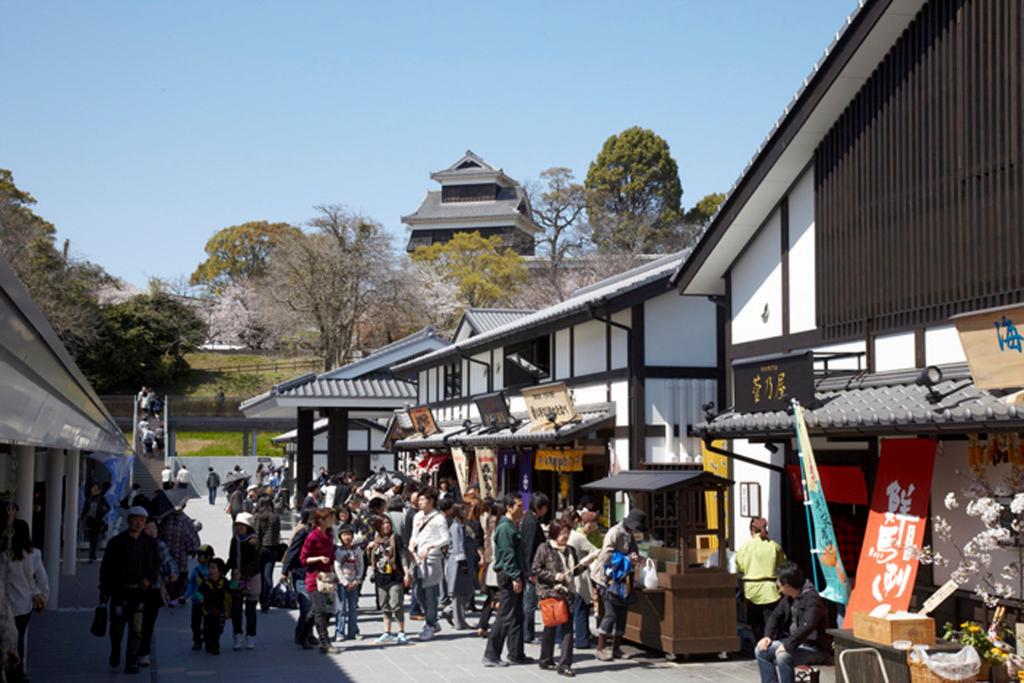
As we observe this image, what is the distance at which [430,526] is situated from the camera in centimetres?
1518

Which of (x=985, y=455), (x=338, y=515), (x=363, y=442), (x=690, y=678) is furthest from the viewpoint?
(x=363, y=442)

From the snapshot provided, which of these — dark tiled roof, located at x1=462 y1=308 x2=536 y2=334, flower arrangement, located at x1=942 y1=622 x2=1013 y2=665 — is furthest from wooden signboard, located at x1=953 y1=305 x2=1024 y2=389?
dark tiled roof, located at x1=462 y1=308 x2=536 y2=334

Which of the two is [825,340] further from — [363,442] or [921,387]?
[363,442]

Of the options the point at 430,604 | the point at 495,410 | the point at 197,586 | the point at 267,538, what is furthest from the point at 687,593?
the point at 495,410

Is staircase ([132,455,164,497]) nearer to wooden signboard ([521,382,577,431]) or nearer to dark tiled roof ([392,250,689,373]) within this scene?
dark tiled roof ([392,250,689,373])

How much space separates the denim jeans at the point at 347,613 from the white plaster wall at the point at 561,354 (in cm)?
924

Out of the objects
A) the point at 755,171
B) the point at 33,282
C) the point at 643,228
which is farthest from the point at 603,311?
the point at 643,228

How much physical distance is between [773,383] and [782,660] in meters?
3.57

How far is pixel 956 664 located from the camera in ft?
28.5

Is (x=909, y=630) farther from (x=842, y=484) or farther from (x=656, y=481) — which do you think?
(x=656, y=481)

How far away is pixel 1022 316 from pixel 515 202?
7818cm

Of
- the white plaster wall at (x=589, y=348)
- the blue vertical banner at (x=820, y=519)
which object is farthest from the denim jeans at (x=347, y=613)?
the white plaster wall at (x=589, y=348)

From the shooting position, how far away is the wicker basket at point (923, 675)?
8.70 m

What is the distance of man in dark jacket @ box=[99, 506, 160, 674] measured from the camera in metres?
12.3
